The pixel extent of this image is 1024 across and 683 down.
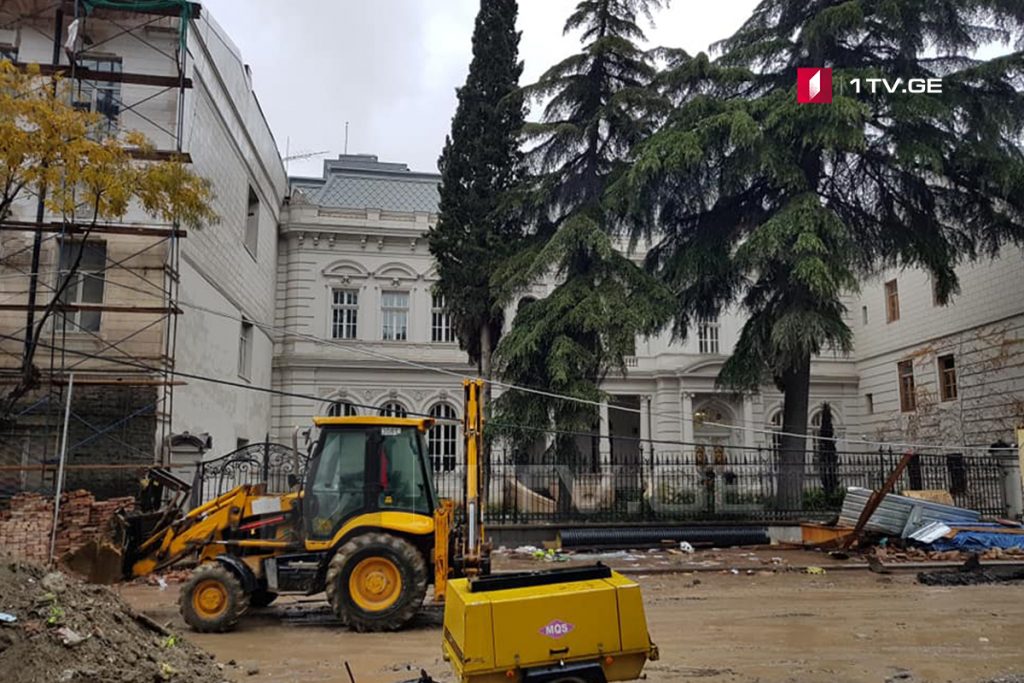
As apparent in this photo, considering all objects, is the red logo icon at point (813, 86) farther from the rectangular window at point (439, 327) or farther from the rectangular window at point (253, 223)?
the rectangular window at point (253, 223)

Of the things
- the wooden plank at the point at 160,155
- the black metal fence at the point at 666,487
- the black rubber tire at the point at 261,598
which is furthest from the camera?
the black metal fence at the point at 666,487

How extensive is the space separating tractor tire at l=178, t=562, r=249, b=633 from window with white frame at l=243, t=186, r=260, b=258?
17.5 meters

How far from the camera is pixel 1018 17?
1883 cm

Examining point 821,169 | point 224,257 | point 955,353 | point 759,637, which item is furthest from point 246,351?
point 955,353

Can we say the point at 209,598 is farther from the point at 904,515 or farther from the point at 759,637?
the point at 904,515

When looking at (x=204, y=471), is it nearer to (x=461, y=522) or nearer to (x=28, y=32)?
(x=461, y=522)

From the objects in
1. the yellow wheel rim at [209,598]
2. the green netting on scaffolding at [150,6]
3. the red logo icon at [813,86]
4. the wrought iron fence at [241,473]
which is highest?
the green netting on scaffolding at [150,6]

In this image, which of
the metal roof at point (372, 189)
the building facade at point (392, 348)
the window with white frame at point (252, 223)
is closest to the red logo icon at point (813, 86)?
the building facade at point (392, 348)

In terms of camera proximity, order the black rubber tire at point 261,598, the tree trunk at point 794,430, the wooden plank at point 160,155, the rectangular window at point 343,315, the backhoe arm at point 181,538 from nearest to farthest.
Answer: the backhoe arm at point 181,538
the black rubber tire at point 261,598
the wooden plank at point 160,155
the tree trunk at point 794,430
the rectangular window at point 343,315

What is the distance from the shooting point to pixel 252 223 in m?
26.1

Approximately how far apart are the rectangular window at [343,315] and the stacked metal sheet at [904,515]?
19405 millimetres

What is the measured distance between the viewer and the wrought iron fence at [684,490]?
62.8ft

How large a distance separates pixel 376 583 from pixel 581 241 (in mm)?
11706

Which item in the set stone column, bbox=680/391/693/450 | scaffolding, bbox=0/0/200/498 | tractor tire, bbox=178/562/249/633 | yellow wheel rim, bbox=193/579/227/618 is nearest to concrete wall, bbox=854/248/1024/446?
stone column, bbox=680/391/693/450
